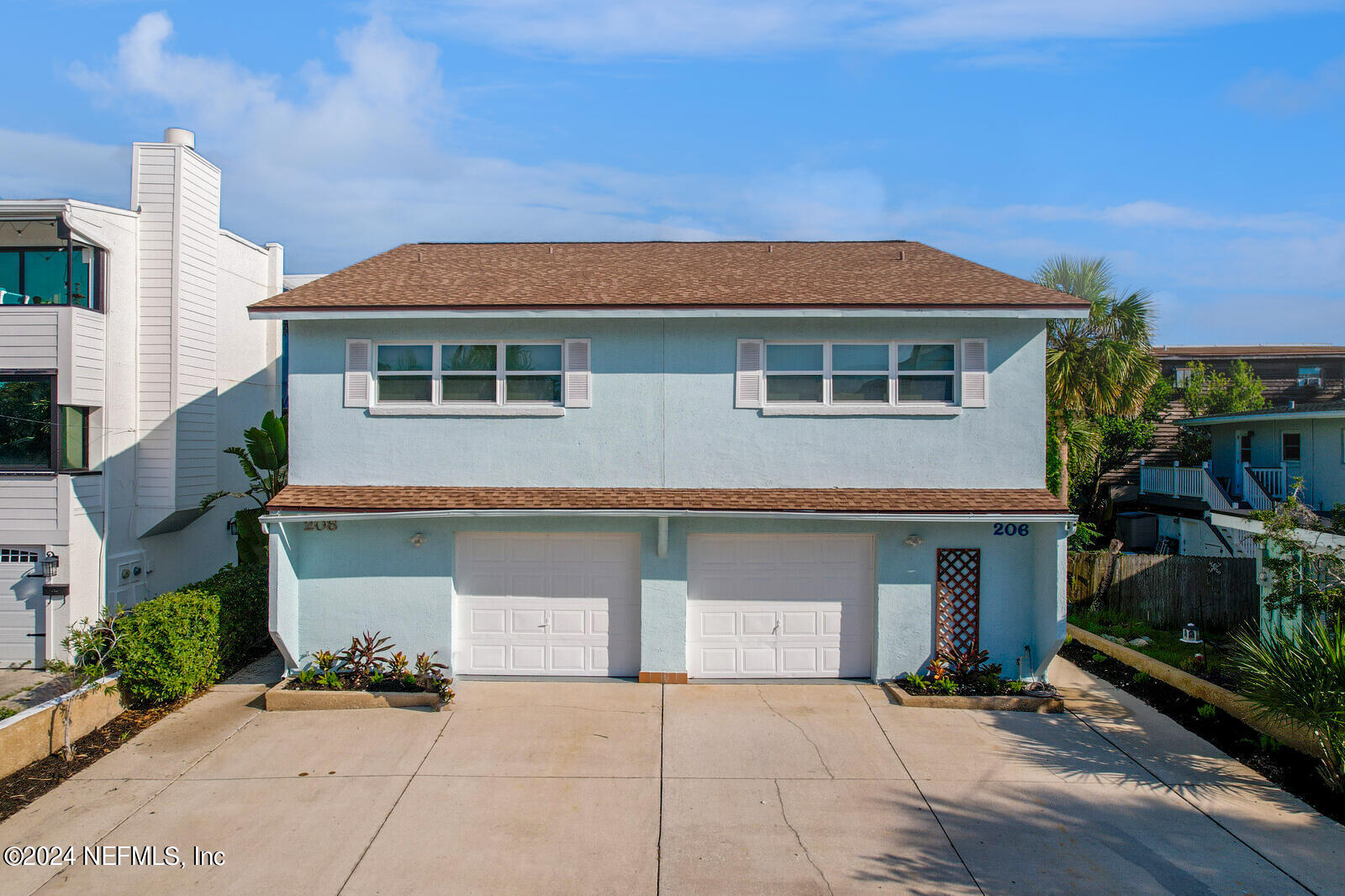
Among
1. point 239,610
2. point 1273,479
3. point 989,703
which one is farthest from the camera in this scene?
point 1273,479

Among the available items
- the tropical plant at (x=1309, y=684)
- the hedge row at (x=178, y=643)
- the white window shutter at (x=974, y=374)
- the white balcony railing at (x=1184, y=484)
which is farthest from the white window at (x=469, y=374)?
the white balcony railing at (x=1184, y=484)

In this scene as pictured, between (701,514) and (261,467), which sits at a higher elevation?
(261,467)

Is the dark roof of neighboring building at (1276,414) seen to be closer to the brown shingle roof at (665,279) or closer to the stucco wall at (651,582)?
the brown shingle roof at (665,279)

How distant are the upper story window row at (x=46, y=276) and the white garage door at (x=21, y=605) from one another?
4.33m

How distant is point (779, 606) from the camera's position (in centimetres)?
1106

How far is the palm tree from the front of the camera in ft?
56.8

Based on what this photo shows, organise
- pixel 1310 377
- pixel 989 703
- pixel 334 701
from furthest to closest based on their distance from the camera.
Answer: pixel 1310 377
pixel 989 703
pixel 334 701

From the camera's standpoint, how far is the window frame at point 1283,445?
1853cm

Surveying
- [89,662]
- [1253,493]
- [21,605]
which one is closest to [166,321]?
[21,605]

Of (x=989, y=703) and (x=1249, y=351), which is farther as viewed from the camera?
(x=1249, y=351)

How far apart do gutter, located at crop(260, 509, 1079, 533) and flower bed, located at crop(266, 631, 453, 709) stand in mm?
1853

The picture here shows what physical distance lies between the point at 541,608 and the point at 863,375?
5.79 m

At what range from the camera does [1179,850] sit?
6.80m

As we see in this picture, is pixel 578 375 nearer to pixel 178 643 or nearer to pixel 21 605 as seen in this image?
pixel 178 643
